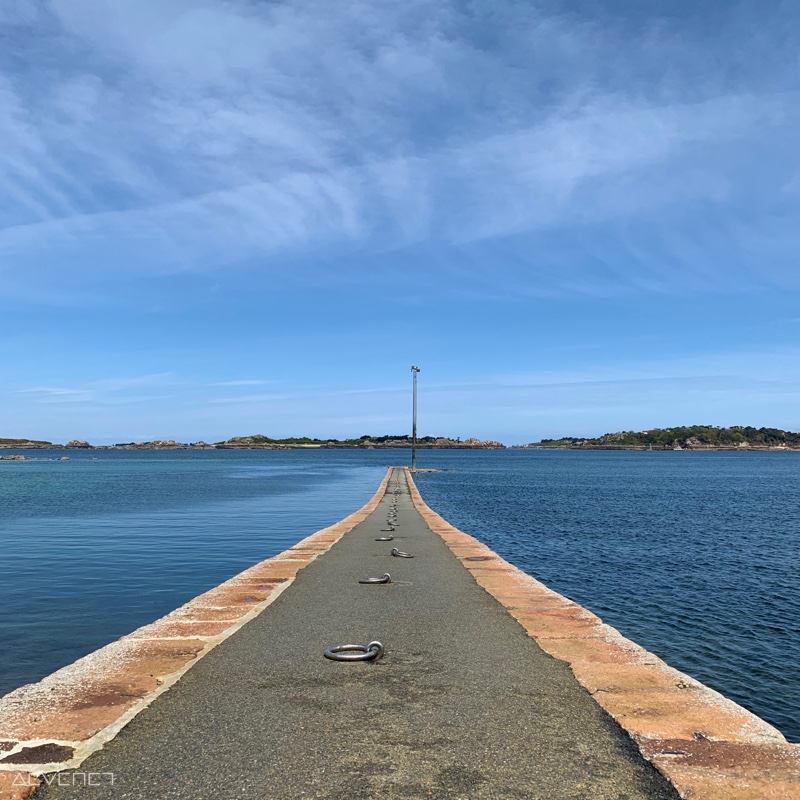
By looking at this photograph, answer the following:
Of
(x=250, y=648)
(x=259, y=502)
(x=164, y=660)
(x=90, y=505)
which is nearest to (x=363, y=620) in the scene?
(x=250, y=648)

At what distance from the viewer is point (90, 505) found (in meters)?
34.4

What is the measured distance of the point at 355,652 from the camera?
236 inches

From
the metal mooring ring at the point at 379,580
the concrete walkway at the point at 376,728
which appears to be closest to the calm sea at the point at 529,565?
the metal mooring ring at the point at 379,580

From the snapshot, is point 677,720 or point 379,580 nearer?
point 677,720

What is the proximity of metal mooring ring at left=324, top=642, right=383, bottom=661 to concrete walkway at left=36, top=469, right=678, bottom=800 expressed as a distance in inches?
3.2

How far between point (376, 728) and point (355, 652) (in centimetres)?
169

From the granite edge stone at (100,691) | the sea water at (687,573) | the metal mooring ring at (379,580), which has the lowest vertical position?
the sea water at (687,573)

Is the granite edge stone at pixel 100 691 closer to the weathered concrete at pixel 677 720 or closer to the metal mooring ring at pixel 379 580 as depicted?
the metal mooring ring at pixel 379 580

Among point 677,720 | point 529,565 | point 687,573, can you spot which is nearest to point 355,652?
point 677,720

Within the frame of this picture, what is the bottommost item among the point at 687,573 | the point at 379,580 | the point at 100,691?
the point at 687,573

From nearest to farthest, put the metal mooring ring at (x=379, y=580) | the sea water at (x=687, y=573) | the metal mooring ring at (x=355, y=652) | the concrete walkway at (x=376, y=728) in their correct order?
the concrete walkway at (x=376, y=728)
the metal mooring ring at (x=355, y=652)
the metal mooring ring at (x=379, y=580)
the sea water at (x=687, y=573)

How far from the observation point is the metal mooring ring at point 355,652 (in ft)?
18.7

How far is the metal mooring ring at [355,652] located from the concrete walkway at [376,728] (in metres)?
0.08

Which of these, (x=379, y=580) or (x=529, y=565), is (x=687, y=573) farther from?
(x=379, y=580)
